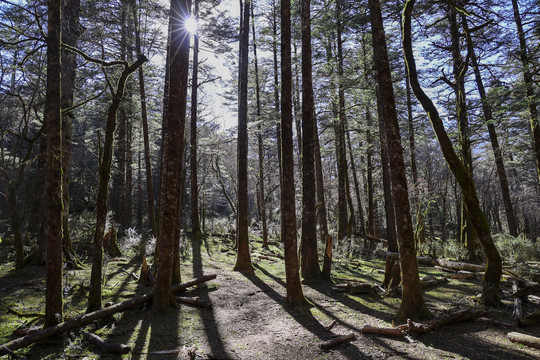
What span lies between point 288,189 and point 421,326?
3.61 m

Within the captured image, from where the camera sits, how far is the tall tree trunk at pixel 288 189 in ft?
22.0

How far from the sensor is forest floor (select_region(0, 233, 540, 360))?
4555mm

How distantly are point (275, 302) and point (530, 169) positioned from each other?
127 feet

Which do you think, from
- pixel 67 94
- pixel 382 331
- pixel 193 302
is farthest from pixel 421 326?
pixel 67 94

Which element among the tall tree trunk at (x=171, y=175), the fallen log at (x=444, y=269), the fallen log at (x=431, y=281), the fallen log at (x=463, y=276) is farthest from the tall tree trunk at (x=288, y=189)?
the fallen log at (x=444, y=269)

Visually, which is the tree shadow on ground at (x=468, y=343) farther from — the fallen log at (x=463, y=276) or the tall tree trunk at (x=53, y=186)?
the tall tree trunk at (x=53, y=186)

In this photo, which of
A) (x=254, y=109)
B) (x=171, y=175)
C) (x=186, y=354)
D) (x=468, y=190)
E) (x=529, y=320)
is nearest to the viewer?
(x=186, y=354)

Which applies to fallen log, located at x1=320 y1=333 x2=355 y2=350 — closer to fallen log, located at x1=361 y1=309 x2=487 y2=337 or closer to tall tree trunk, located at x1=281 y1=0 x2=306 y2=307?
fallen log, located at x1=361 y1=309 x2=487 y2=337

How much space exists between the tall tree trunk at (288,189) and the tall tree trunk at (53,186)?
412 centimetres

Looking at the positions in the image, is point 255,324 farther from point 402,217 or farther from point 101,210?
point 101,210

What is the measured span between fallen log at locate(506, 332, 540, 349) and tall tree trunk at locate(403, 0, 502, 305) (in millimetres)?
1663

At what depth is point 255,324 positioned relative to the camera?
19.9 feet

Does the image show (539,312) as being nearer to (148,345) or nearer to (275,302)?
(275,302)

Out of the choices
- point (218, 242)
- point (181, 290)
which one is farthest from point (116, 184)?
point (181, 290)
